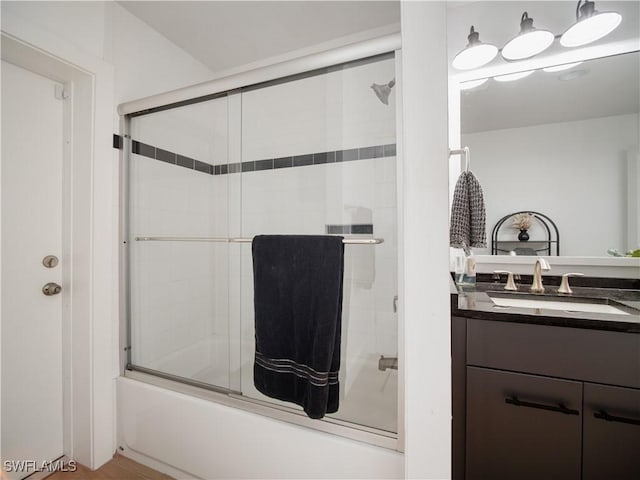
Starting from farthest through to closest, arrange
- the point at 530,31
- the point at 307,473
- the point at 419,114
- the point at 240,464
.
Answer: the point at 530,31
the point at 240,464
the point at 307,473
the point at 419,114

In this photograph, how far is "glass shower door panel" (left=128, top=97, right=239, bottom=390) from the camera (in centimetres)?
153

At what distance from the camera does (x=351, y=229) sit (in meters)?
1.24

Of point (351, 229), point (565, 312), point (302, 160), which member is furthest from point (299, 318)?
point (565, 312)

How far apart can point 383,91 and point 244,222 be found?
2.71 ft

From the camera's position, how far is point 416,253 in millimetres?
808

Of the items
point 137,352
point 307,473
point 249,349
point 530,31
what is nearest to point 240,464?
point 307,473

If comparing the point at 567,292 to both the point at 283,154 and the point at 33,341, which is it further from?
the point at 33,341

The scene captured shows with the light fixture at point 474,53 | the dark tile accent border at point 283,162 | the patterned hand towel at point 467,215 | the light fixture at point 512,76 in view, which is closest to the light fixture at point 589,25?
the light fixture at point 512,76

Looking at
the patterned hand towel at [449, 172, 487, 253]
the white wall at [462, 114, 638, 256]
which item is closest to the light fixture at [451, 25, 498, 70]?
the white wall at [462, 114, 638, 256]

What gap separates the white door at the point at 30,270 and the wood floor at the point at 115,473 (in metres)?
0.14

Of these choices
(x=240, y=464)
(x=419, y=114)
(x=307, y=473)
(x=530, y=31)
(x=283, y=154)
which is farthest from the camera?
(x=283, y=154)

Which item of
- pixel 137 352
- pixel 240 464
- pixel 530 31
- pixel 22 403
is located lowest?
pixel 240 464

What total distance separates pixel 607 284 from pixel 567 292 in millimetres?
199

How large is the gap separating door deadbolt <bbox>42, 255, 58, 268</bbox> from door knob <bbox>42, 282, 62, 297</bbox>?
0.28ft
